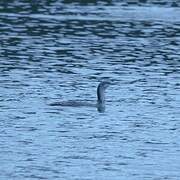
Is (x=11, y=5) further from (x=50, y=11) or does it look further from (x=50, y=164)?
(x=50, y=164)

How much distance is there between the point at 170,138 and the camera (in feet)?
85.1

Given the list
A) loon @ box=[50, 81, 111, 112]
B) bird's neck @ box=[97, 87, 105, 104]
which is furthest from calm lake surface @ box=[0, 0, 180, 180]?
bird's neck @ box=[97, 87, 105, 104]

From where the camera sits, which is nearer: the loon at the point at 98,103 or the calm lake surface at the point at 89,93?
the calm lake surface at the point at 89,93

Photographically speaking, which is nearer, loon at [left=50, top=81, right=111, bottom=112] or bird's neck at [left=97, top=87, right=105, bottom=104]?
loon at [left=50, top=81, right=111, bottom=112]

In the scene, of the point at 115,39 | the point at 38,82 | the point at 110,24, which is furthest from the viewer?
the point at 110,24

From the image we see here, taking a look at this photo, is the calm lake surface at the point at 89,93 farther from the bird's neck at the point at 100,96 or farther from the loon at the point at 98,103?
the bird's neck at the point at 100,96

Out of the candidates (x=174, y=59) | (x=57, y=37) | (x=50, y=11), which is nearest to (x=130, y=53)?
(x=174, y=59)

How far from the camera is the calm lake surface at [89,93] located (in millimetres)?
23312

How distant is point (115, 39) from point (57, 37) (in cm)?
239

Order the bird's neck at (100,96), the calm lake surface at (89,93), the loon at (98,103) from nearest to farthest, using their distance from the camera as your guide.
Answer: the calm lake surface at (89,93)
the loon at (98,103)
the bird's neck at (100,96)

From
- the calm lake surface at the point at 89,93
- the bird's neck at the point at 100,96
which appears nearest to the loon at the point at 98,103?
the bird's neck at the point at 100,96

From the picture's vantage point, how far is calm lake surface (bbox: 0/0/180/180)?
23312 millimetres

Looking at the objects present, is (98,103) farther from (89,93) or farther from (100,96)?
(89,93)

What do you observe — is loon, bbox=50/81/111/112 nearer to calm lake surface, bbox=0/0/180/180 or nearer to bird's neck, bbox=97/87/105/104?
bird's neck, bbox=97/87/105/104
